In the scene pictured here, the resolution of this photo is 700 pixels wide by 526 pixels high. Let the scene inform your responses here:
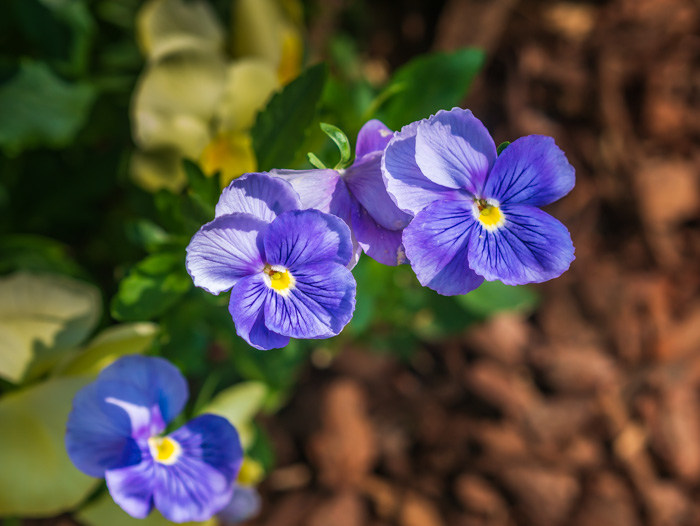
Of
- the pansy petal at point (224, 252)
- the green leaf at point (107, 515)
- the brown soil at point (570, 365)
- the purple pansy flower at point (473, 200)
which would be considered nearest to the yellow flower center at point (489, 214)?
the purple pansy flower at point (473, 200)

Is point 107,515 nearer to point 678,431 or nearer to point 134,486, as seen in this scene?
point 134,486

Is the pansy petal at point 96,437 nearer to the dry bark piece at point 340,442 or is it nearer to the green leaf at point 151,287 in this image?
the green leaf at point 151,287

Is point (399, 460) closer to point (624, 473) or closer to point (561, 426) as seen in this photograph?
point (561, 426)

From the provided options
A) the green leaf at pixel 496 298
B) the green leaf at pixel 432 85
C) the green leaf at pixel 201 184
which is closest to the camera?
the green leaf at pixel 201 184

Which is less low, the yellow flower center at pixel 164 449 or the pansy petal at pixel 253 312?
the pansy petal at pixel 253 312

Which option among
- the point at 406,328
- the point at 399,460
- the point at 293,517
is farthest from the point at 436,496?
the point at 406,328

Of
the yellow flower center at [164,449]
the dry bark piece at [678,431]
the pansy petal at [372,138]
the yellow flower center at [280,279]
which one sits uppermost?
the pansy petal at [372,138]

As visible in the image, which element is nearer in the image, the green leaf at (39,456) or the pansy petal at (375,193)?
the pansy petal at (375,193)

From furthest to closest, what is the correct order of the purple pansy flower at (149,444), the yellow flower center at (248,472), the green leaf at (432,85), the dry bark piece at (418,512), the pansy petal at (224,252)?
the dry bark piece at (418,512)
the yellow flower center at (248,472)
the green leaf at (432,85)
the purple pansy flower at (149,444)
the pansy petal at (224,252)
